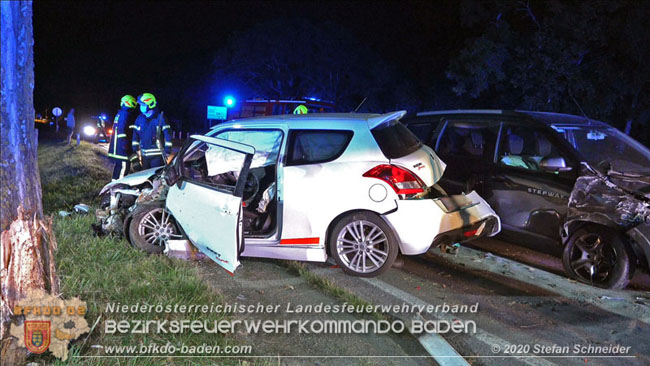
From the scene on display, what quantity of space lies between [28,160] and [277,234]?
2.56 meters

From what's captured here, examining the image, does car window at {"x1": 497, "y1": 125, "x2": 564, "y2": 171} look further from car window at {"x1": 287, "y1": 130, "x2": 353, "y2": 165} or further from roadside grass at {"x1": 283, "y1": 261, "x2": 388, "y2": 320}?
roadside grass at {"x1": 283, "y1": 261, "x2": 388, "y2": 320}

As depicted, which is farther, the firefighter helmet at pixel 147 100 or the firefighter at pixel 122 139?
the firefighter at pixel 122 139

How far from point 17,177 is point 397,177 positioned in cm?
327

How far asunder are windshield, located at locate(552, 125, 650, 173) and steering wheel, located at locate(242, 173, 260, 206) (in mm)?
3488

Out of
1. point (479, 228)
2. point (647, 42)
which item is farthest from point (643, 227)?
point (647, 42)

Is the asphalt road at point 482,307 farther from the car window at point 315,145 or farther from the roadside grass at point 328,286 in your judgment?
the car window at point 315,145

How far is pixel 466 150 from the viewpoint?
705 cm

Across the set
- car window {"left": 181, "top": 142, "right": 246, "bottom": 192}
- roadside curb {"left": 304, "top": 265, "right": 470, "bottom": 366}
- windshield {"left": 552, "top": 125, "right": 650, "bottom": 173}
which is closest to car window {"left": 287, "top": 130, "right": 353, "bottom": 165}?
car window {"left": 181, "top": 142, "right": 246, "bottom": 192}

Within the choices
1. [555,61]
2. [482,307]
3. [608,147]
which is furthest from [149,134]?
[555,61]

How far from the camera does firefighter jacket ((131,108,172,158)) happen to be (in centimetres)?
884

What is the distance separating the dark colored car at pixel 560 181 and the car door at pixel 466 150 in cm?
1

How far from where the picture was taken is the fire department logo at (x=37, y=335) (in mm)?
3517

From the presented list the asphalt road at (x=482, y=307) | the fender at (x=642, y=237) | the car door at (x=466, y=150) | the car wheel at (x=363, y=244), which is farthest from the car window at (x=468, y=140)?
the car wheel at (x=363, y=244)

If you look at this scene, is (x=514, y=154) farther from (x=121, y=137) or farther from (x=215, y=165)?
(x=121, y=137)
